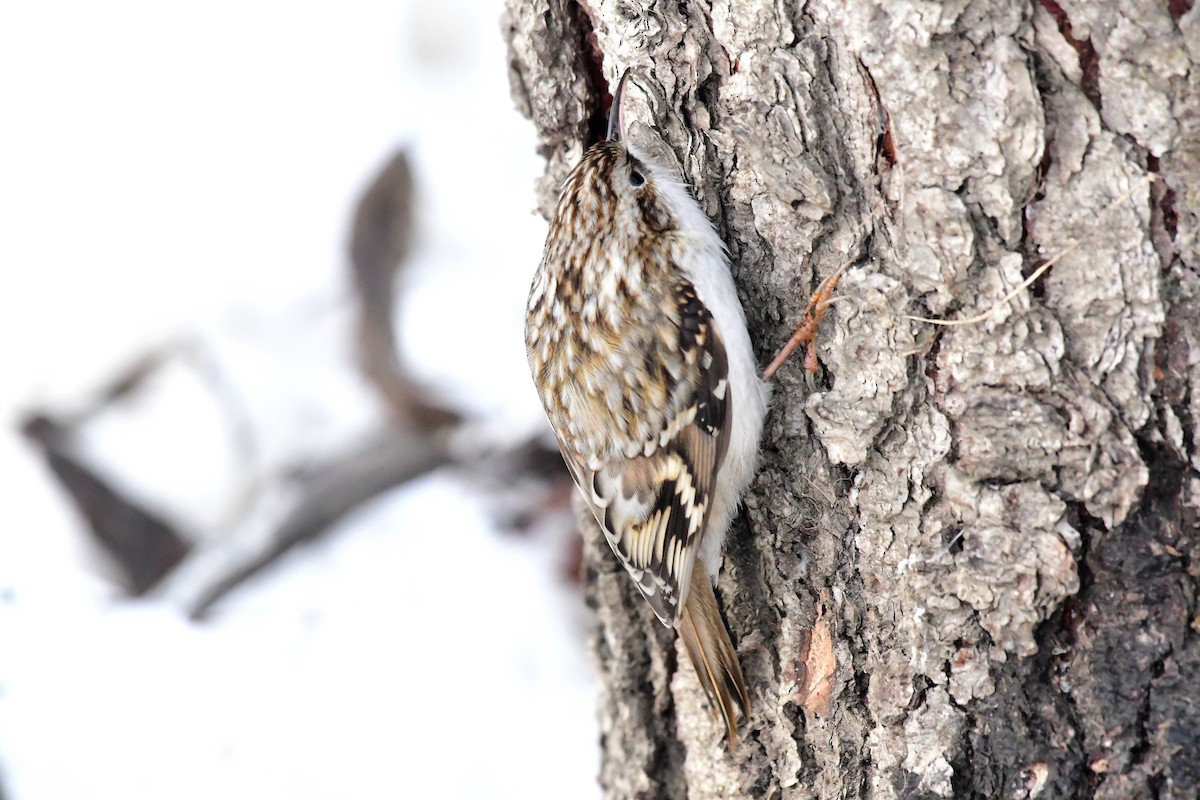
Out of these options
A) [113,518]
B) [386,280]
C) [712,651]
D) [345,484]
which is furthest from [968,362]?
[113,518]

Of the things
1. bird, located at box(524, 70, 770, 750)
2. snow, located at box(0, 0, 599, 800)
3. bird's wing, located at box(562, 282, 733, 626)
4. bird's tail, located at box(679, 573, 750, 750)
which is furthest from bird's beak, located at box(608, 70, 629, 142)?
snow, located at box(0, 0, 599, 800)

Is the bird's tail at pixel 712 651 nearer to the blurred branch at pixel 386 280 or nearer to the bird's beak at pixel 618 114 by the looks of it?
the bird's beak at pixel 618 114

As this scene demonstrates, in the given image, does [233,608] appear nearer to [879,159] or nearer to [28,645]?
[28,645]

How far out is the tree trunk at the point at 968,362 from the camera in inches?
58.7

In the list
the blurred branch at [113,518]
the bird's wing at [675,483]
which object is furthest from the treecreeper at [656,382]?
the blurred branch at [113,518]

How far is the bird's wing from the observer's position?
6.33 feet

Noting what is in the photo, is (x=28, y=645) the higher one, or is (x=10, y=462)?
(x=10, y=462)

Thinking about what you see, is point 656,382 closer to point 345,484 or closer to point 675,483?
point 675,483

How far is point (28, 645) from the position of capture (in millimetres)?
3084

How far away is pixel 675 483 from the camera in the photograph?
2.02m

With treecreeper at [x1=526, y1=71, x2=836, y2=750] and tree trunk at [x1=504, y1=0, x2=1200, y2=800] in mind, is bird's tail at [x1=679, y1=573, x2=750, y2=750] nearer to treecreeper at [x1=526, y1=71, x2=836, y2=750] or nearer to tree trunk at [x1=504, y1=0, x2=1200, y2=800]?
treecreeper at [x1=526, y1=71, x2=836, y2=750]

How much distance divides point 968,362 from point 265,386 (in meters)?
2.53

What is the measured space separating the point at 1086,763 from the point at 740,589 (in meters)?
0.63

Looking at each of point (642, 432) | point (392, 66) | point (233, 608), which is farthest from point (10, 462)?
point (642, 432)
